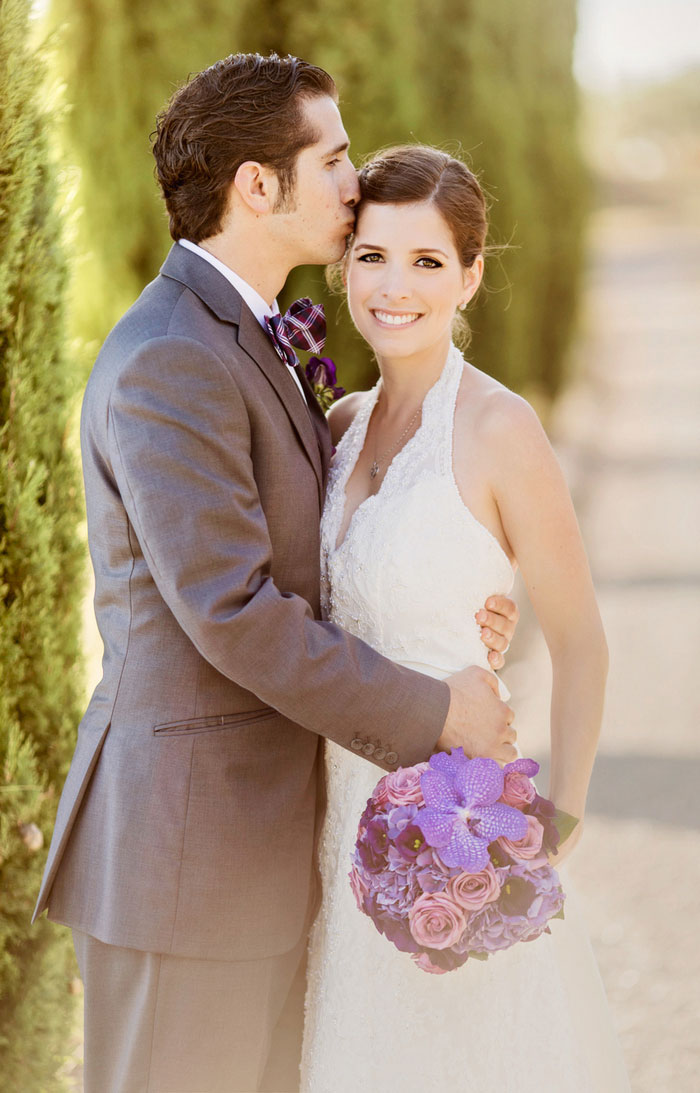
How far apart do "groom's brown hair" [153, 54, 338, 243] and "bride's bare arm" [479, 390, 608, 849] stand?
698mm

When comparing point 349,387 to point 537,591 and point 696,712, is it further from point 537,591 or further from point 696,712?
point 537,591

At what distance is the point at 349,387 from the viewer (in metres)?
7.18

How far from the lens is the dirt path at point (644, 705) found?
3.99 metres

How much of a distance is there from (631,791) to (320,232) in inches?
152

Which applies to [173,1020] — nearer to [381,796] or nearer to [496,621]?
[381,796]

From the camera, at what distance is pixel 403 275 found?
8.48 ft

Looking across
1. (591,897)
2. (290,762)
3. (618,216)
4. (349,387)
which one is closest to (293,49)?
(349,387)

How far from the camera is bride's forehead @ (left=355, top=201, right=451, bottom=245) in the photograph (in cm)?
259

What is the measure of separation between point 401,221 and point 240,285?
463 millimetres

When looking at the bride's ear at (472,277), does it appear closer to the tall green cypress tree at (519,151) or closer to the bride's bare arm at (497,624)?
the bride's bare arm at (497,624)

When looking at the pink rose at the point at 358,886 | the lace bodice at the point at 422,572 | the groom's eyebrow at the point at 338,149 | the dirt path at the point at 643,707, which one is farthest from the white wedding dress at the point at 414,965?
the dirt path at the point at 643,707

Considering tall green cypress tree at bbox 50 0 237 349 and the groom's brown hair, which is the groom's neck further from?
tall green cypress tree at bbox 50 0 237 349

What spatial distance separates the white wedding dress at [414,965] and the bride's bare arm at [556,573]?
0.09 meters

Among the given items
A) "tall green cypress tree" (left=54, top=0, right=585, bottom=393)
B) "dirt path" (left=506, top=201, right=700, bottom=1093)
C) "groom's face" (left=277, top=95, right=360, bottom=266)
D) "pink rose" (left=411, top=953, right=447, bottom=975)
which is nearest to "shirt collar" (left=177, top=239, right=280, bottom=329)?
"groom's face" (left=277, top=95, right=360, bottom=266)
